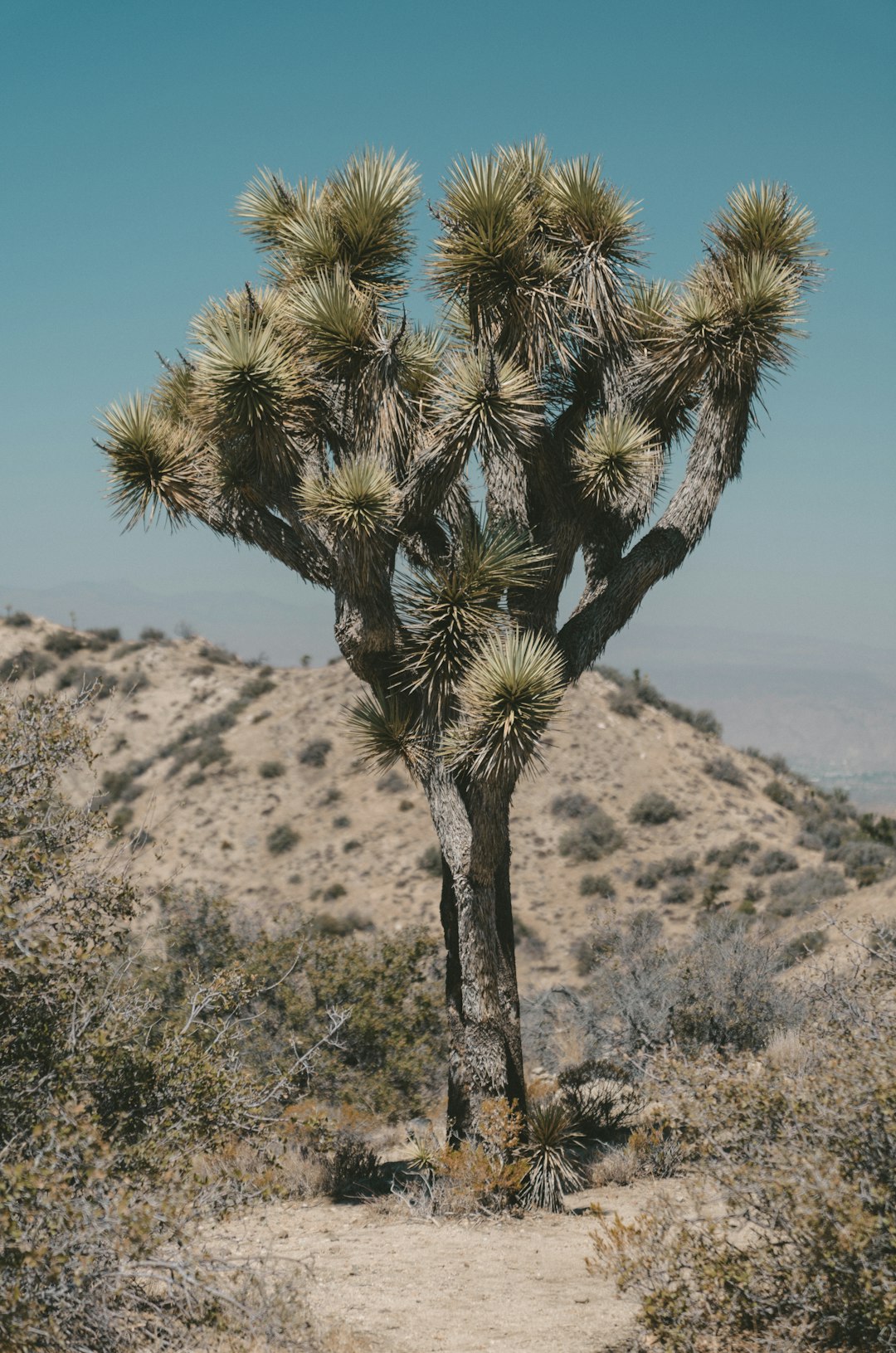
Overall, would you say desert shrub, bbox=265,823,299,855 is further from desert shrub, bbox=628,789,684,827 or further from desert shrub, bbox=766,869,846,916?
desert shrub, bbox=766,869,846,916

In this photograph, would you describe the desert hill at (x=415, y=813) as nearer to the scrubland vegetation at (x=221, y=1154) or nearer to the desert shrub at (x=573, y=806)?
the desert shrub at (x=573, y=806)

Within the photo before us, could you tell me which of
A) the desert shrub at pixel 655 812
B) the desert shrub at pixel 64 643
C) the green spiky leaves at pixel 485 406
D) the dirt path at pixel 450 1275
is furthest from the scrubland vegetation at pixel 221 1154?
the desert shrub at pixel 64 643

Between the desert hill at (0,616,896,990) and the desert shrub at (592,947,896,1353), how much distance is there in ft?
A: 54.8

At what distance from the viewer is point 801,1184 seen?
405 centimetres

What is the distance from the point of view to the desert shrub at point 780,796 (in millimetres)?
32344

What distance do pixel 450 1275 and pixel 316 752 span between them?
91.4ft

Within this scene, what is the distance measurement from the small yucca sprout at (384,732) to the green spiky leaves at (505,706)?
834 millimetres

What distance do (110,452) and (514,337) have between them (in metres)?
3.14

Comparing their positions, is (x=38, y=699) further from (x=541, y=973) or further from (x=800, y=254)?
(x=541, y=973)

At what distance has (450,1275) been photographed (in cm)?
638

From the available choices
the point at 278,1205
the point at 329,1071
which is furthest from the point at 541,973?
the point at 278,1205

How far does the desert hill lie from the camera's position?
26.4m

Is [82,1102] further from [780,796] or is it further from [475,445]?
[780,796]


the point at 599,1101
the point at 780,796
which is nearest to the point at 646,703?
the point at 780,796
